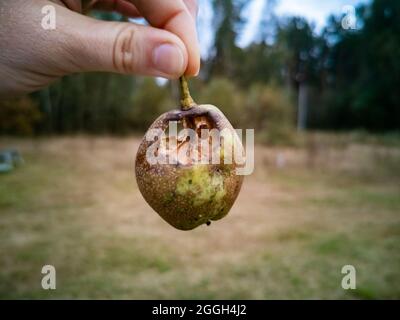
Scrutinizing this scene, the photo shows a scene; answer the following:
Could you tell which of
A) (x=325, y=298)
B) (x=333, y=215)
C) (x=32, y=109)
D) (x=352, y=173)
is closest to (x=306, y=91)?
(x=352, y=173)

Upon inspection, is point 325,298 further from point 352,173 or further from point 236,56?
point 236,56

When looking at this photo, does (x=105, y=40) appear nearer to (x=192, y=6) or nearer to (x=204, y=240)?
(x=192, y=6)

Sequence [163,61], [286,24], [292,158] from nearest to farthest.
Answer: [163,61], [292,158], [286,24]

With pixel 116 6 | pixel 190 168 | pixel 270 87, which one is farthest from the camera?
pixel 270 87

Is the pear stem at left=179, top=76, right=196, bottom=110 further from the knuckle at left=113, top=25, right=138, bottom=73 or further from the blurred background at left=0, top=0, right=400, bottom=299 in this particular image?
the blurred background at left=0, top=0, right=400, bottom=299

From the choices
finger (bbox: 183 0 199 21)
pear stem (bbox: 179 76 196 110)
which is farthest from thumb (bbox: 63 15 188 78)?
finger (bbox: 183 0 199 21)

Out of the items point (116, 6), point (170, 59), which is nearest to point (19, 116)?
point (116, 6)
